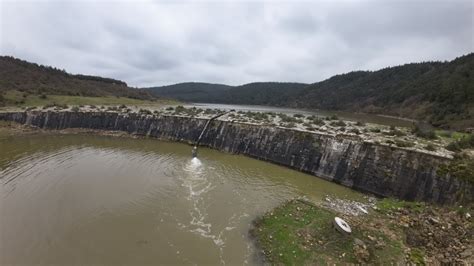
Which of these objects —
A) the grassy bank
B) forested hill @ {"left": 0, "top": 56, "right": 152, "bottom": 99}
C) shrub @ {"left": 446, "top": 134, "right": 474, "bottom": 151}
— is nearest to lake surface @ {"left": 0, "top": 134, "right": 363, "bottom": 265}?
the grassy bank

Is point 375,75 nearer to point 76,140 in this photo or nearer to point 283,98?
point 283,98

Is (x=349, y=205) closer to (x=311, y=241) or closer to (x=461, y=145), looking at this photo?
(x=311, y=241)

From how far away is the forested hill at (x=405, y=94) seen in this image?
191 ft

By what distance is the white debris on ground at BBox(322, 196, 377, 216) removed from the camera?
13885 millimetres

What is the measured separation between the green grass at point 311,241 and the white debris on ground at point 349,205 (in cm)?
142

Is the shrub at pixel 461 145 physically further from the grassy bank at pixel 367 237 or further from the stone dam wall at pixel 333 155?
the grassy bank at pixel 367 237

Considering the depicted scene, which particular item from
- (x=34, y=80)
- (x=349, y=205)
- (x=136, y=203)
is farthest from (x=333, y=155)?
(x=34, y=80)

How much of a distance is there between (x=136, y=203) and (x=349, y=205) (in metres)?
12.4

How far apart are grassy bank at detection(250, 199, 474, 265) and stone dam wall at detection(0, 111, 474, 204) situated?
294 cm

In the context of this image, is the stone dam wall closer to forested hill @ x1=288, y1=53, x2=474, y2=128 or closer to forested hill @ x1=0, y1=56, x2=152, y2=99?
forested hill @ x1=288, y1=53, x2=474, y2=128

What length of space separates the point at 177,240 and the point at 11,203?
34.8ft

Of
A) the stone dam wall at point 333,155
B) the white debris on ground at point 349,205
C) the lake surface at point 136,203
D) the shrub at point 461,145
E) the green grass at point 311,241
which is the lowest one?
the lake surface at point 136,203

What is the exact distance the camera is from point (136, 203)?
49.2ft

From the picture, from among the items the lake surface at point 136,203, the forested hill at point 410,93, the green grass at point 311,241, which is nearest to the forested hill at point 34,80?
the lake surface at point 136,203
